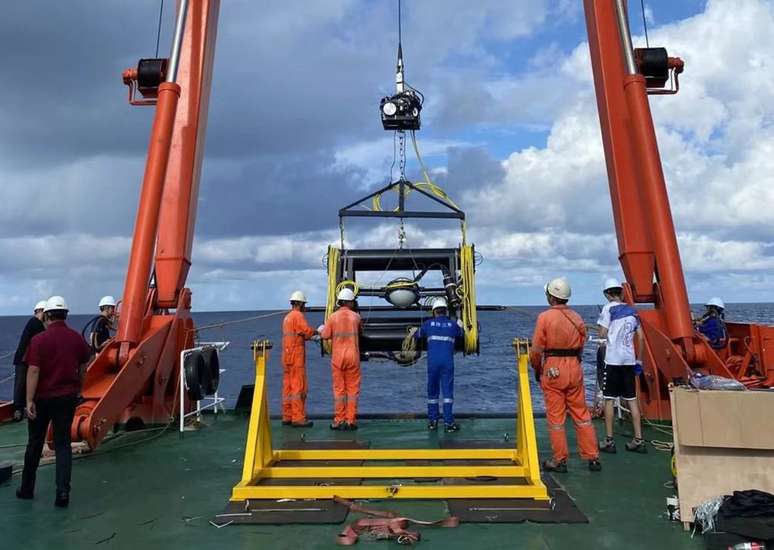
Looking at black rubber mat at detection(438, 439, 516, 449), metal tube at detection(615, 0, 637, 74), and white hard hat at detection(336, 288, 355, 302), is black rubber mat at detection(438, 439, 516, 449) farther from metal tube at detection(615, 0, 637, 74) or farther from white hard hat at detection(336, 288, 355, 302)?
metal tube at detection(615, 0, 637, 74)

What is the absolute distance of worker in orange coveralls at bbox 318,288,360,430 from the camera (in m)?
7.33

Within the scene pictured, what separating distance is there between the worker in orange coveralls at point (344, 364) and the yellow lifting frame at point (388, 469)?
4.54ft

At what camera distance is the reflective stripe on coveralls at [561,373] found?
5426 millimetres

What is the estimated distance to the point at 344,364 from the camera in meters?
7.31

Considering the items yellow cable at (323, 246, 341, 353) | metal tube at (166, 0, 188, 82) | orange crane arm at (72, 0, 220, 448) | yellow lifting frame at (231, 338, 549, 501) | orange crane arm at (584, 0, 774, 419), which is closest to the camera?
yellow lifting frame at (231, 338, 549, 501)

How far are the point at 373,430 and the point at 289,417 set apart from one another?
110 cm

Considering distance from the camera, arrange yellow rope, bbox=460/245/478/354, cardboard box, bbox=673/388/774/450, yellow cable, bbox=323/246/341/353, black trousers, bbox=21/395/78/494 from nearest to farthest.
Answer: cardboard box, bbox=673/388/774/450, black trousers, bbox=21/395/78/494, yellow rope, bbox=460/245/478/354, yellow cable, bbox=323/246/341/353

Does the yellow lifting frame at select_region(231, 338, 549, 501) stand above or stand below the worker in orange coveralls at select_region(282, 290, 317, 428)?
below

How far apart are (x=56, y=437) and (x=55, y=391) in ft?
1.22

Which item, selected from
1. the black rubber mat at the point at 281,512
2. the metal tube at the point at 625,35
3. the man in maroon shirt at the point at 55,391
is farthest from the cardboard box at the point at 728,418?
the metal tube at the point at 625,35

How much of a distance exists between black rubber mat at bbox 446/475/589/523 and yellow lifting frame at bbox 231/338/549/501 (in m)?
0.09

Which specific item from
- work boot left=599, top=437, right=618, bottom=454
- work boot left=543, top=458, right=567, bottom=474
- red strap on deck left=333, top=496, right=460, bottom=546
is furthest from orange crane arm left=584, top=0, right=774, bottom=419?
red strap on deck left=333, top=496, right=460, bottom=546

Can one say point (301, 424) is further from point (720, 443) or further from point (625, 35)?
point (625, 35)

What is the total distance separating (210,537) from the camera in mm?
4023
